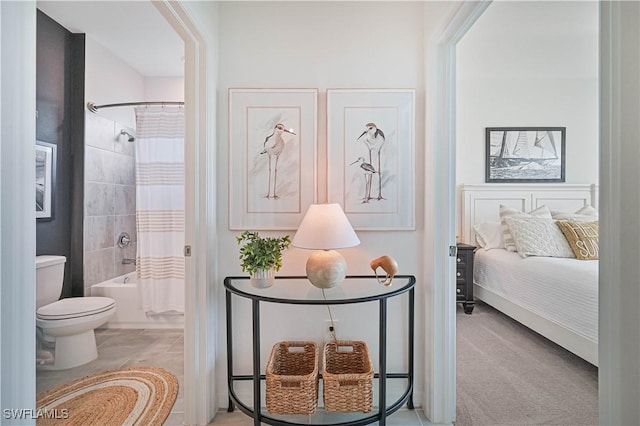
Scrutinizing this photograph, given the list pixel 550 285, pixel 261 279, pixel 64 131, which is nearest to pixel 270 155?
pixel 261 279

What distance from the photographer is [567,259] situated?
2.87 meters

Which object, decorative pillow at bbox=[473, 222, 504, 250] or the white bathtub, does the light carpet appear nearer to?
decorative pillow at bbox=[473, 222, 504, 250]

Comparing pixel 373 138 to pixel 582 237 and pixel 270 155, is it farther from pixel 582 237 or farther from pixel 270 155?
pixel 582 237

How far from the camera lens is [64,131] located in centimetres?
282

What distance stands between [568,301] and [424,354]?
4.52ft

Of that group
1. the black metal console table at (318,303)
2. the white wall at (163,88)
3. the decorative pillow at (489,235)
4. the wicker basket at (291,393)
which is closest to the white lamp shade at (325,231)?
the black metal console table at (318,303)

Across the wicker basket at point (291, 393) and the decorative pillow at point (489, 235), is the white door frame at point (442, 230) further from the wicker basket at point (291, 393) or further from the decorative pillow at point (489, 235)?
the decorative pillow at point (489, 235)

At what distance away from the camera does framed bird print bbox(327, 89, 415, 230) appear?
1.89 metres

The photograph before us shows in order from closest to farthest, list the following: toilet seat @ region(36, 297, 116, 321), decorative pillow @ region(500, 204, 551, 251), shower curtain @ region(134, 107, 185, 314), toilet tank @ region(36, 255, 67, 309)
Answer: toilet seat @ region(36, 297, 116, 321)
toilet tank @ region(36, 255, 67, 309)
shower curtain @ region(134, 107, 185, 314)
decorative pillow @ region(500, 204, 551, 251)

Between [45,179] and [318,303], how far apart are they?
2577 mm

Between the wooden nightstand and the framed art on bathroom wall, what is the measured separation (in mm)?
3830

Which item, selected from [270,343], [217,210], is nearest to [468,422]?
[270,343]

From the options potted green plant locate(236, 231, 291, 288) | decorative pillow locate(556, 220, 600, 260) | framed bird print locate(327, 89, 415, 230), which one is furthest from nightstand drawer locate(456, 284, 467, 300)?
potted green plant locate(236, 231, 291, 288)

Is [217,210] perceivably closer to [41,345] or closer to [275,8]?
[275,8]
